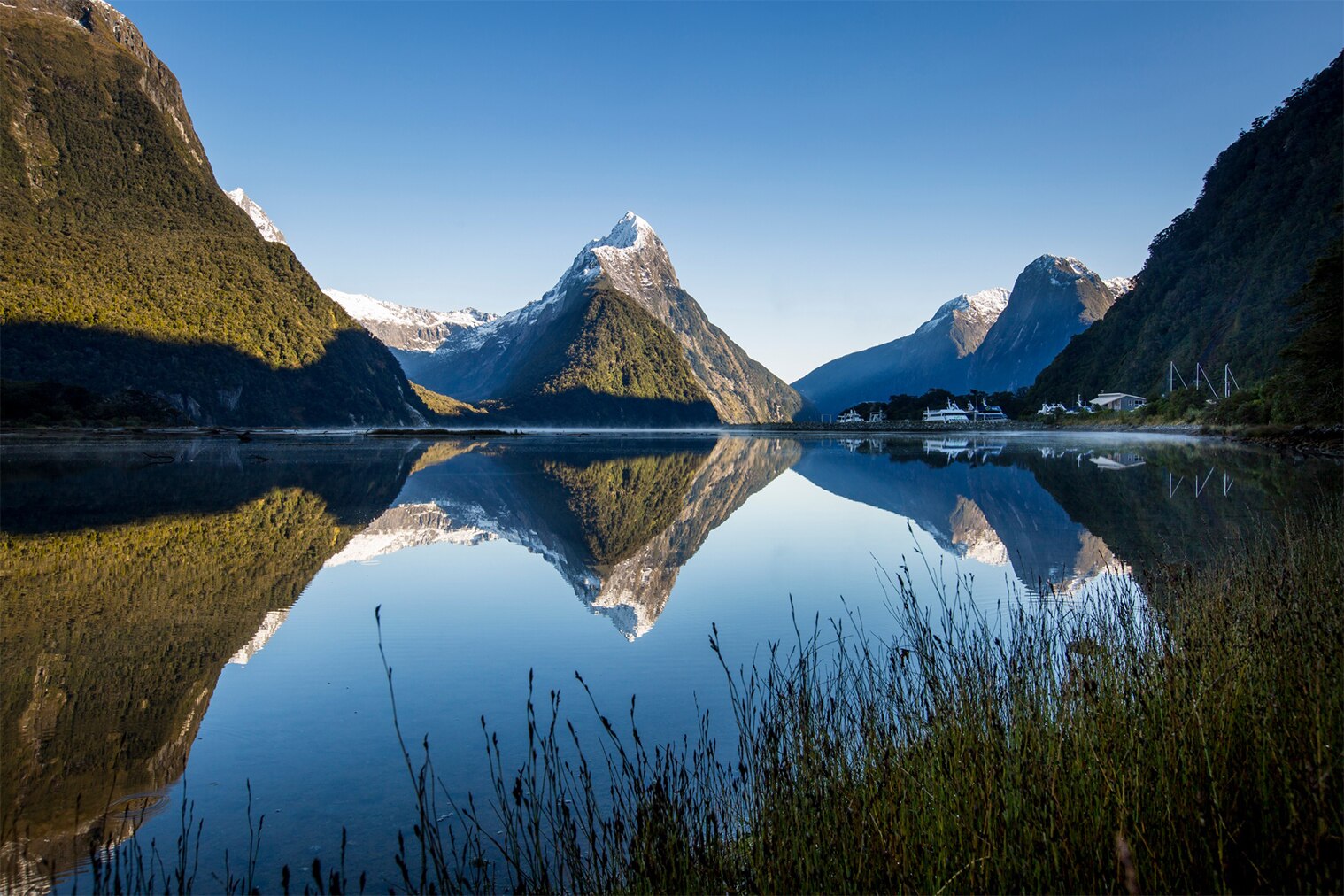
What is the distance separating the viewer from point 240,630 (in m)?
10.1

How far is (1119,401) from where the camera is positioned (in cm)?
11100

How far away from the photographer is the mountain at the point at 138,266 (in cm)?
10212

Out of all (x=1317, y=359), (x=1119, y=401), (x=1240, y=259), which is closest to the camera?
(x=1317, y=359)

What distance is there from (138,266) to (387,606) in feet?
444

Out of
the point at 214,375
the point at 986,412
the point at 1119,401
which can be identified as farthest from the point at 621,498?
the point at 986,412

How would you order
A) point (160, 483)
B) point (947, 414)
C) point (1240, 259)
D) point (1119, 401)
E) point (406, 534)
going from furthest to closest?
point (947, 414) < point (1119, 401) < point (1240, 259) < point (160, 483) < point (406, 534)

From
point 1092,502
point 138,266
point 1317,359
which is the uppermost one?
point 138,266

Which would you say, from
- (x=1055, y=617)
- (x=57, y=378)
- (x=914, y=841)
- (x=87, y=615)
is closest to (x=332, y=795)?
(x=914, y=841)

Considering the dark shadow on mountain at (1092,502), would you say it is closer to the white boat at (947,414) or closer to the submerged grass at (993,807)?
the submerged grass at (993,807)

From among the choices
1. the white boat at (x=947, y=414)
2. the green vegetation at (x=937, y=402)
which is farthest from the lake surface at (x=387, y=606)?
the green vegetation at (x=937, y=402)

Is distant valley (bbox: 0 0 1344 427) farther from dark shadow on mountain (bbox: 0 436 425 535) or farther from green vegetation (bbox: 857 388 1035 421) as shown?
dark shadow on mountain (bbox: 0 436 425 535)

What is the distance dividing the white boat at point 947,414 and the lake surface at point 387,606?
486ft

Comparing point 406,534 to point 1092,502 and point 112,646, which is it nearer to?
point 112,646

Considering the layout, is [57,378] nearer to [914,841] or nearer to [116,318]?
[116,318]
